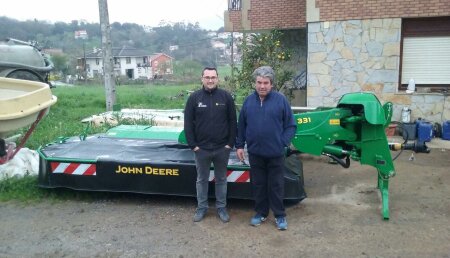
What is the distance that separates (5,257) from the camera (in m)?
4.14

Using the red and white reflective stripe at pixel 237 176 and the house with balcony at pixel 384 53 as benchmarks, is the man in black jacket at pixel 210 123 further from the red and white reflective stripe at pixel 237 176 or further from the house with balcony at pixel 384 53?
the house with balcony at pixel 384 53

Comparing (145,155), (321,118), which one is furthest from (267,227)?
(145,155)

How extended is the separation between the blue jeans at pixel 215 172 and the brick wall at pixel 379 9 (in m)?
6.14

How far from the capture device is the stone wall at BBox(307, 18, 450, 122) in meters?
9.30

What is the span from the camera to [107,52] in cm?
1268

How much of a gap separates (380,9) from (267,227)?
21.5ft

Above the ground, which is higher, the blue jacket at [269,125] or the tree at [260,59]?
the tree at [260,59]

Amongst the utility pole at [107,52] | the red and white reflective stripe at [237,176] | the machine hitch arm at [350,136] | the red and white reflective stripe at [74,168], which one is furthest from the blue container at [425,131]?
the utility pole at [107,52]

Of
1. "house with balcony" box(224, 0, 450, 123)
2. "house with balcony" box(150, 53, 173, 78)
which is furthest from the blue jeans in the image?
"house with balcony" box(150, 53, 173, 78)

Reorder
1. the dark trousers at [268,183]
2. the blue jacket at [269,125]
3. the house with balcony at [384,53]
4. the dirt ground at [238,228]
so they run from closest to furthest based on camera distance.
→ the dirt ground at [238,228]
the blue jacket at [269,125]
the dark trousers at [268,183]
the house with balcony at [384,53]

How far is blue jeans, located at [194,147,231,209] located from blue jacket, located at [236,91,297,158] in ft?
1.19

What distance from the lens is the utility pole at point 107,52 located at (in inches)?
491

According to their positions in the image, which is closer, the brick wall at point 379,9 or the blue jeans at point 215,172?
the blue jeans at point 215,172

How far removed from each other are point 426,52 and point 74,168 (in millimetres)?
7742
